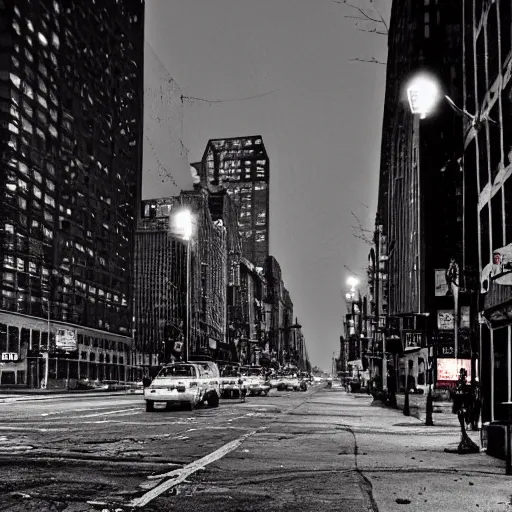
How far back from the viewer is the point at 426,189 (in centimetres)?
6919

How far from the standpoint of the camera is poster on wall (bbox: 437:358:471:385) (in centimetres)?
3619

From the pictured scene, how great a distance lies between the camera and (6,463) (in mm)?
10742

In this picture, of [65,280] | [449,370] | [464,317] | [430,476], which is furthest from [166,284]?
[430,476]

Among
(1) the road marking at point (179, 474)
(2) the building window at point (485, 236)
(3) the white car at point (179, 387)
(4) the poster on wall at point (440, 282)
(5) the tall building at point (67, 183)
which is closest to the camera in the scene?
(1) the road marking at point (179, 474)

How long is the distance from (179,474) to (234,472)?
88 centimetres

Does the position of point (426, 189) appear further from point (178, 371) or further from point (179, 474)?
point (179, 474)

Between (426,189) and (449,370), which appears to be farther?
(426,189)

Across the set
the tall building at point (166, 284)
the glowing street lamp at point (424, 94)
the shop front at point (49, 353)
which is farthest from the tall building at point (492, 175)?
the tall building at point (166, 284)

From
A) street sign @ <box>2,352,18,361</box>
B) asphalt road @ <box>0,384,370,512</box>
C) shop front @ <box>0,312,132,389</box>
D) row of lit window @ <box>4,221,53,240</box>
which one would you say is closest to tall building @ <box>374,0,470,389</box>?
asphalt road @ <box>0,384,370,512</box>

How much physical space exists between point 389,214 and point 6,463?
323 feet

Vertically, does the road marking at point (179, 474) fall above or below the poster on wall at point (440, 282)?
below

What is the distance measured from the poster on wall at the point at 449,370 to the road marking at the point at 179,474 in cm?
2328

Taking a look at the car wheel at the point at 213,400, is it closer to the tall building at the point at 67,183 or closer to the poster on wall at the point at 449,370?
the poster on wall at the point at 449,370

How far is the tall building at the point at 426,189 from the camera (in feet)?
200
